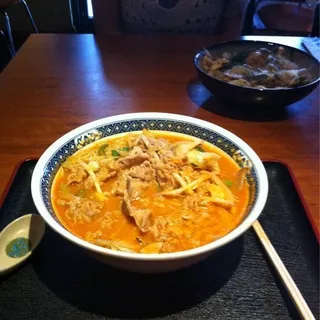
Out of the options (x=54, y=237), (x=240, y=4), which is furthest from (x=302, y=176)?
(x=240, y=4)

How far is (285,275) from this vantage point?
0.84 meters

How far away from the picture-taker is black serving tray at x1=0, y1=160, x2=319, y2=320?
79 cm

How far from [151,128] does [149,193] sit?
26cm

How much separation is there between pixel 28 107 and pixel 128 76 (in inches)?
21.6

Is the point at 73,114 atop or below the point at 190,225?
below

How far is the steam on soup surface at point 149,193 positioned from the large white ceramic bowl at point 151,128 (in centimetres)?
3

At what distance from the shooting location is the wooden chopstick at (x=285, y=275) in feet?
2.53

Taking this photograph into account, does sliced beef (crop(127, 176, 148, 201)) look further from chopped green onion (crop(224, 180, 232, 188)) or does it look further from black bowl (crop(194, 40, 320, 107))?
black bowl (crop(194, 40, 320, 107))

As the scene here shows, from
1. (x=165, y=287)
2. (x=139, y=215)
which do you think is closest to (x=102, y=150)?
(x=139, y=215)

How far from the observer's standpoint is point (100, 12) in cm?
276

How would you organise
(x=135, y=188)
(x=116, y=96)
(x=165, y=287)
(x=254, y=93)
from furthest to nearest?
(x=116, y=96)
(x=254, y=93)
(x=135, y=188)
(x=165, y=287)

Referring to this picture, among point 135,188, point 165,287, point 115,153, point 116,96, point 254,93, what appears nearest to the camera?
point 165,287

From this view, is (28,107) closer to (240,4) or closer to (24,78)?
→ (24,78)

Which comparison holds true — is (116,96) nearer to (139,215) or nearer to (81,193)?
(81,193)
